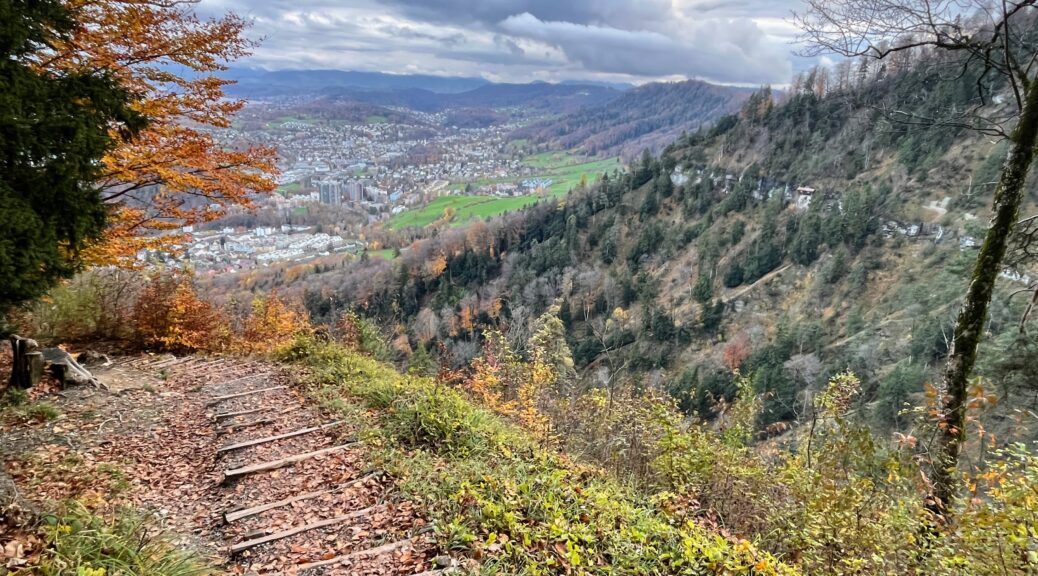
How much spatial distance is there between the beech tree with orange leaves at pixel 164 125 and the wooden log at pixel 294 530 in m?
5.25

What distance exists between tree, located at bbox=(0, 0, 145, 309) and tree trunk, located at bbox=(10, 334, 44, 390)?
9.55 feet

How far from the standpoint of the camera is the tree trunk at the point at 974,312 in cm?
474

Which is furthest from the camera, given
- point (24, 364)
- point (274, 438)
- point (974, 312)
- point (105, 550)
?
point (24, 364)

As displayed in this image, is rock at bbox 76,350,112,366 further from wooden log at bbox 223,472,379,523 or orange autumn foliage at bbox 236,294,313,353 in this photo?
wooden log at bbox 223,472,379,523

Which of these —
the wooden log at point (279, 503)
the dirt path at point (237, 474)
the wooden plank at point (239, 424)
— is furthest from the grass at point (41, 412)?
the wooden log at point (279, 503)

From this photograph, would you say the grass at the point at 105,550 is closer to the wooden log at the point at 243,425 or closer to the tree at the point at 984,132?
the wooden log at the point at 243,425

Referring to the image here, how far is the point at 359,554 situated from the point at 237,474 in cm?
223

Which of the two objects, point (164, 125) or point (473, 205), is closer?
point (164, 125)

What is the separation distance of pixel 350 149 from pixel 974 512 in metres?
205

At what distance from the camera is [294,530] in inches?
168

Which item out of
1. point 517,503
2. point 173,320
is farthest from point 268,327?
point 517,503

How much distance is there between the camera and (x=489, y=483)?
4707 millimetres

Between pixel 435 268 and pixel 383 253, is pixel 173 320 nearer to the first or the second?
pixel 435 268

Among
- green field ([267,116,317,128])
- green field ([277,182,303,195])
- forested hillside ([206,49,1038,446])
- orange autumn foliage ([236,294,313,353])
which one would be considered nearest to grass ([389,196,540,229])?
forested hillside ([206,49,1038,446])
